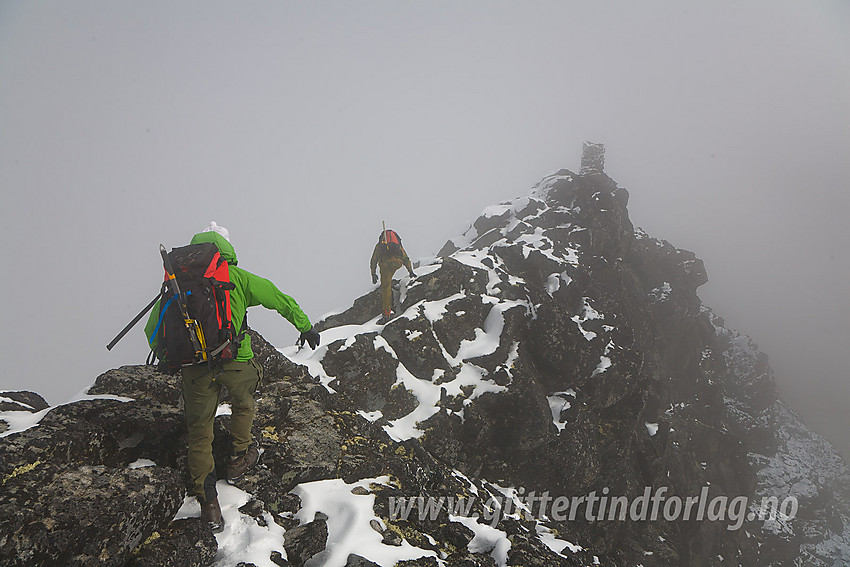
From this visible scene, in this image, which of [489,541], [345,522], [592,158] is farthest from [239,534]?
[592,158]

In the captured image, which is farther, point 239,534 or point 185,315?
point 239,534

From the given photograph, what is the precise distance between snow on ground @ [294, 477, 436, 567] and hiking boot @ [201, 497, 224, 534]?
129cm

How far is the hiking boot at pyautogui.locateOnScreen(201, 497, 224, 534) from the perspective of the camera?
5461 millimetres

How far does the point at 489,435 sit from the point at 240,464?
11.7 metres

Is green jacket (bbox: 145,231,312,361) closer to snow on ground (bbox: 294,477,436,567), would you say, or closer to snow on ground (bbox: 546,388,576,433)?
snow on ground (bbox: 294,477,436,567)

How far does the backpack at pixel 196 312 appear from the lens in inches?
202

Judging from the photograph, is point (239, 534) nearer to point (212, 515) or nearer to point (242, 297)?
point (212, 515)

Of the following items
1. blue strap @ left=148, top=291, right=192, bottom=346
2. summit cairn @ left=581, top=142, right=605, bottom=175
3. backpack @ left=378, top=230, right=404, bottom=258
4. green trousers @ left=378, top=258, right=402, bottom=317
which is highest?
summit cairn @ left=581, top=142, right=605, bottom=175

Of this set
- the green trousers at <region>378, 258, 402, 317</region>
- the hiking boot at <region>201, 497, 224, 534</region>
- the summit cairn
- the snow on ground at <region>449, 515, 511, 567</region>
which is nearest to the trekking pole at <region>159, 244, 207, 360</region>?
the hiking boot at <region>201, 497, 224, 534</region>

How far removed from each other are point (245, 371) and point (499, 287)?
1695 centimetres

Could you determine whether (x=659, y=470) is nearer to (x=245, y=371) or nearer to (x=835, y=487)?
(x=245, y=371)

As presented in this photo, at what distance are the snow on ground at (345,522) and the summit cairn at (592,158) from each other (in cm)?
4295

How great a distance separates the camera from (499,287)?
21.4 metres

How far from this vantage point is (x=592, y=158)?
141 ft
